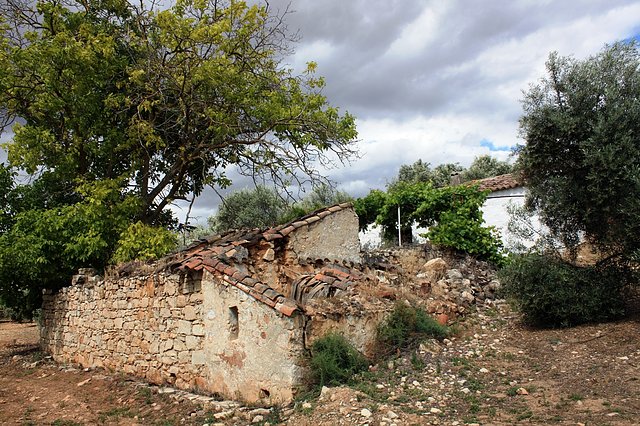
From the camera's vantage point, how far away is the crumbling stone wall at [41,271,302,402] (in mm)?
6875

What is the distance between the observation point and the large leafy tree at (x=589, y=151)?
7.86 meters

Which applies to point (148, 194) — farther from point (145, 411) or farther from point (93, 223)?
point (145, 411)

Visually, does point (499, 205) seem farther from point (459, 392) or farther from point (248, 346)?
point (248, 346)

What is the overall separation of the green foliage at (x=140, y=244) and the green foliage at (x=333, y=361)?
6904mm

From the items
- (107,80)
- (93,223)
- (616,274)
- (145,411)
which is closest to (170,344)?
(145,411)

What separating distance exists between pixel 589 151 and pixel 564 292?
2455 millimetres

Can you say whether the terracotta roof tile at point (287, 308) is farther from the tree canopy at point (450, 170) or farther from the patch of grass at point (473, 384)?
the tree canopy at point (450, 170)

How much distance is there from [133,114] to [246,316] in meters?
10.2

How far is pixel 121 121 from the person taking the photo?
1477cm

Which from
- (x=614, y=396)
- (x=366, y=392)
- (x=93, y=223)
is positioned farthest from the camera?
(x=93, y=223)

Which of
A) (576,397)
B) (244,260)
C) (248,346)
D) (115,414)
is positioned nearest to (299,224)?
(244,260)

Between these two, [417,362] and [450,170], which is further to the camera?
[450,170]

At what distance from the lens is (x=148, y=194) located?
15.9 metres

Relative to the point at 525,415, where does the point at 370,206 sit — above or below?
above
